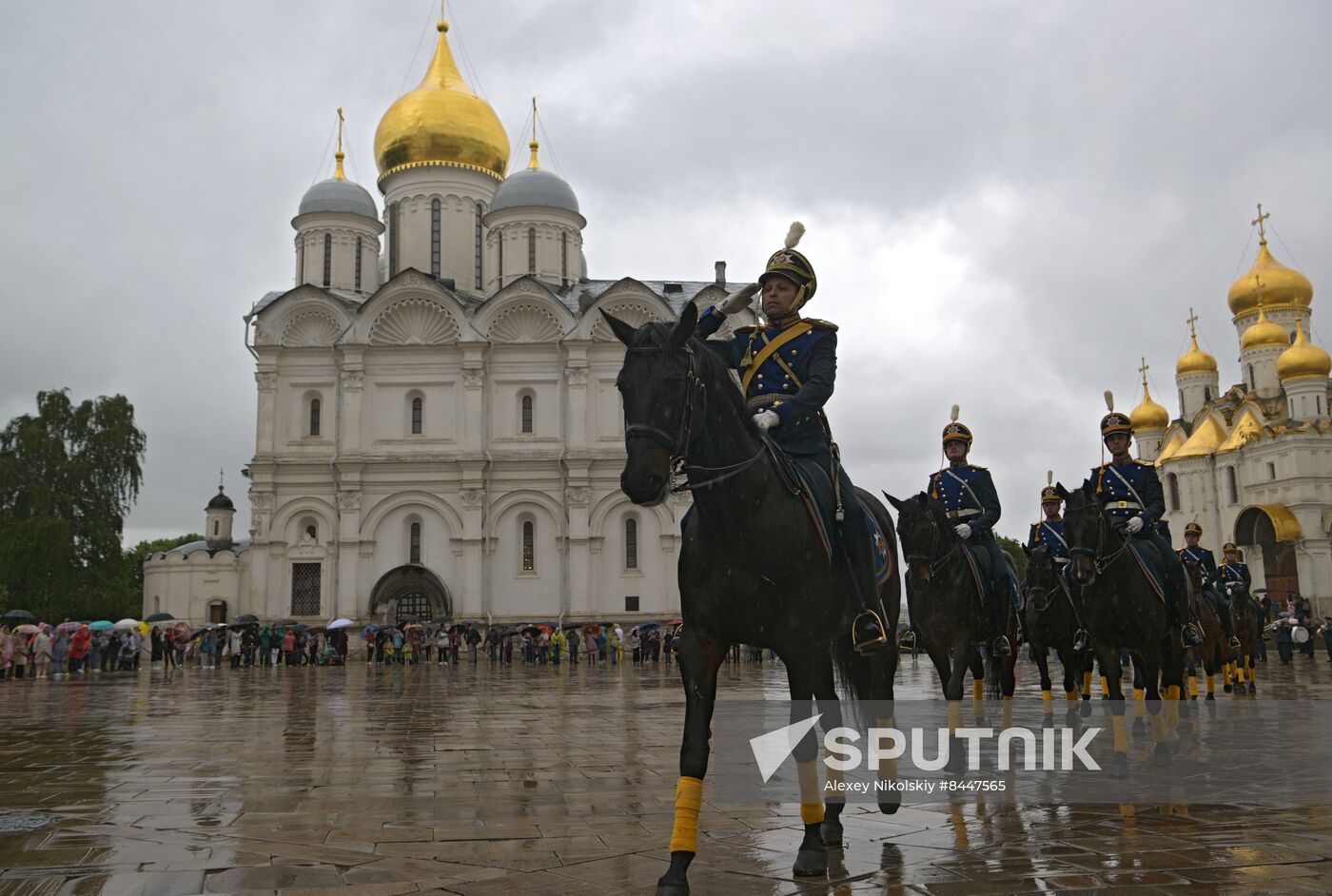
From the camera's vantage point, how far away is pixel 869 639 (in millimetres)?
5355

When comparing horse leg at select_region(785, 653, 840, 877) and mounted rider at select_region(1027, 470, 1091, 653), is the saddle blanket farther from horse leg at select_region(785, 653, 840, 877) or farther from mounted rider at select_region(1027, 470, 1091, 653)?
mounted rider at select_region(1027, 470, 1091, 653)

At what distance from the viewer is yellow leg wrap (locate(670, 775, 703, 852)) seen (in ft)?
14.8

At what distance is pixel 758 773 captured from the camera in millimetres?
8000

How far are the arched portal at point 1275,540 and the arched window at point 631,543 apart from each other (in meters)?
30.7

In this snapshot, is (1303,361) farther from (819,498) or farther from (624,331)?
(624,331)

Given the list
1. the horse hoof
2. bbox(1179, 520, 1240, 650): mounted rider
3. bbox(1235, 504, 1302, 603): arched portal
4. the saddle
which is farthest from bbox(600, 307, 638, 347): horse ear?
bbox(1235, 504, 1302, 603): arched portal

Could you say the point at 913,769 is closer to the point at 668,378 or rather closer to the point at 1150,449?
the point at 668,378

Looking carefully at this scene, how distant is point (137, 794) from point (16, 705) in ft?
38.8

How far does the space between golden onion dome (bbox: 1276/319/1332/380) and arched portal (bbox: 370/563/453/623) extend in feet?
145

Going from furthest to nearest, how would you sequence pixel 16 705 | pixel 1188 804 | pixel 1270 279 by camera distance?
1. pixel 1270 279
2. pixel 16 705
3. pixel 1188 804

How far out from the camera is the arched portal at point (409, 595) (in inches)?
1695

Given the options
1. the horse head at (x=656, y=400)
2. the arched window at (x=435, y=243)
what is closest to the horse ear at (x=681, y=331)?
the horse head at (x=656, y=400)

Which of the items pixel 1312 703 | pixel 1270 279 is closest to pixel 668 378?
pixel 1312 703

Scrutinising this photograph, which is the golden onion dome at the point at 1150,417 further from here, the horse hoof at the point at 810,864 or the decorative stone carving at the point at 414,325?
the horse hoof at the point at 810,864
